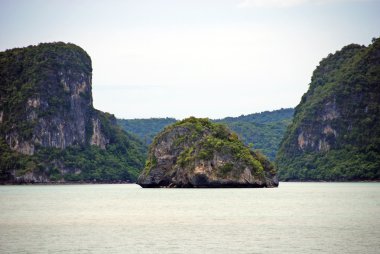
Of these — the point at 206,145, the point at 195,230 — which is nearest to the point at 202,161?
the point at 206,145

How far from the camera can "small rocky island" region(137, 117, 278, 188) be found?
13425 centimetres

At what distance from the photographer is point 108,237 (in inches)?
1869

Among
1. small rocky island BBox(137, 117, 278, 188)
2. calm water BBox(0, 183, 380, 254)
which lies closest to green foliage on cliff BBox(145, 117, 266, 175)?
small rocky island BBox(137, 117, 278, 188)

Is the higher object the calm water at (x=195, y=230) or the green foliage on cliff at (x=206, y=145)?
the green foliage on cliff at (x=206, y=145)

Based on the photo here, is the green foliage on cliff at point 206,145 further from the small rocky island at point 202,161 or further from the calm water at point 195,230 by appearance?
the calm water at point 195,230

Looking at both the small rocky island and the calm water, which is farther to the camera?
the small rocky island

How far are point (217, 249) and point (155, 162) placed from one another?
101344 millimetres

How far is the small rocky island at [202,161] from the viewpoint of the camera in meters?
134

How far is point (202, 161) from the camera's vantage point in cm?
13400

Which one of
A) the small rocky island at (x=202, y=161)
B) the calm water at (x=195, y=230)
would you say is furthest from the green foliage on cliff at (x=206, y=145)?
the calm water at (x=195, y=230)

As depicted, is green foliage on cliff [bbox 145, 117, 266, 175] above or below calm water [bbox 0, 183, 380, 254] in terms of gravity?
above

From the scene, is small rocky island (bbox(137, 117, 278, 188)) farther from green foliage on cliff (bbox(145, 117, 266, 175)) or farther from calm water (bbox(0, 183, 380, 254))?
calm water (bbox(0, 183, 380, 254))

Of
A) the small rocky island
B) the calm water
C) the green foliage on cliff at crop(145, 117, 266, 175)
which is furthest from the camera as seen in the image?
the green foliage on cliff at crop(145, 117, 266, 175)

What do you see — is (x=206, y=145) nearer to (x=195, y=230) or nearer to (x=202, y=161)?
(x=202, y=161)
